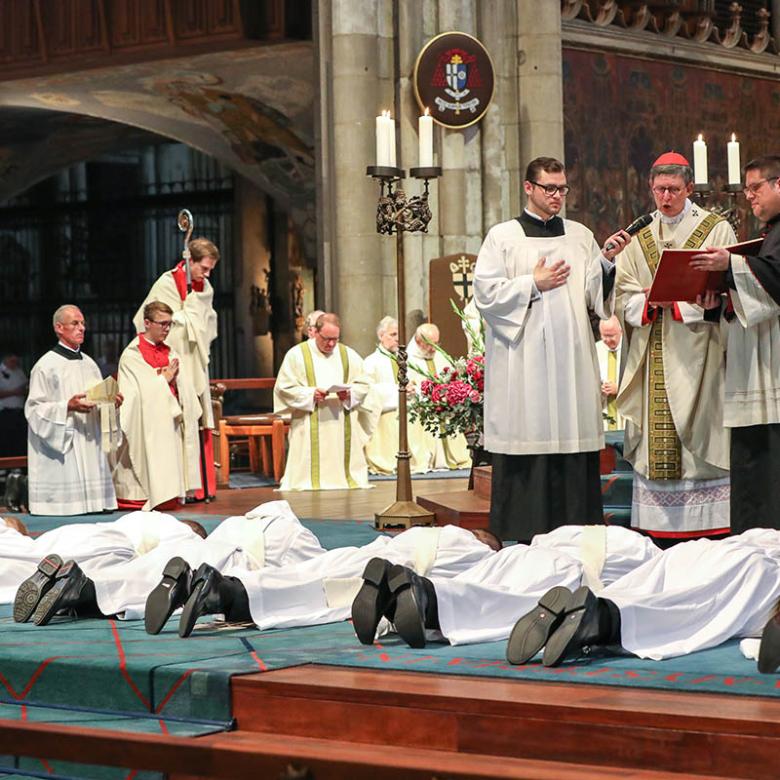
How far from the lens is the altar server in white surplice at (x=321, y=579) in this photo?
5.81m

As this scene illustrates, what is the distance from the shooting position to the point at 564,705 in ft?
14.3

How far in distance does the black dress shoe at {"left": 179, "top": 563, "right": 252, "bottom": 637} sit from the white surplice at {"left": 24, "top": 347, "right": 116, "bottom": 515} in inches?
219

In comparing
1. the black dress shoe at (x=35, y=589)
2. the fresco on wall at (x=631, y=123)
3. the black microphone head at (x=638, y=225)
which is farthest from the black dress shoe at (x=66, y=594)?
the fresco on wall at (x=631, y=123)

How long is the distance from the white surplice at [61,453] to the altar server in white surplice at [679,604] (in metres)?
6.49

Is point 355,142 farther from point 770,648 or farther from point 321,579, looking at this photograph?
point 770,648

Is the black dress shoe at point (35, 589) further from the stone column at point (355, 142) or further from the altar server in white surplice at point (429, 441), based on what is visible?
the stone column at point (355, 142)

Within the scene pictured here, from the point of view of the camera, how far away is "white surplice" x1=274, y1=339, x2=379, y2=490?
12.9 meters

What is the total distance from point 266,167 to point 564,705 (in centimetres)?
1512

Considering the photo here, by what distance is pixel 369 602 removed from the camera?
529 cm

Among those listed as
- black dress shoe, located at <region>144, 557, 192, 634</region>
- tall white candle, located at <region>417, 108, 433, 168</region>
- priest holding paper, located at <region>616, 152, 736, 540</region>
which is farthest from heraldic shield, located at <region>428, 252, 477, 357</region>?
black dress shoe, located at <region>144, 557, 192, 634</region>

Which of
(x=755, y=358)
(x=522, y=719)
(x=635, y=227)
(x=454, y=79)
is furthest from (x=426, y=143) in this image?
(x=454, y=79)

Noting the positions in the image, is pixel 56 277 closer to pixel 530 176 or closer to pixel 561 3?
pixel 561 3

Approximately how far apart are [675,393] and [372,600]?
3.01 meters

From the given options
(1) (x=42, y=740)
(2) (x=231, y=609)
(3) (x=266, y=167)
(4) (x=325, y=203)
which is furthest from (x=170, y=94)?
(1) (x=42, y=740)
